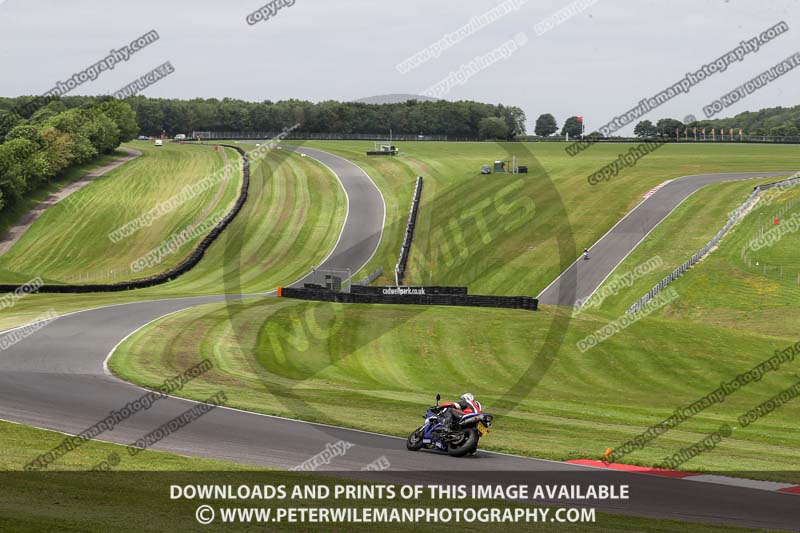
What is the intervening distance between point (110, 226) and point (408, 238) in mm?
32317

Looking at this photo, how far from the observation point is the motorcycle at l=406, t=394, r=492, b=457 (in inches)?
814

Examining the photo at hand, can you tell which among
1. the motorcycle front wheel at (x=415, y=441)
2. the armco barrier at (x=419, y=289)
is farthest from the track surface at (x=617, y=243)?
the motorcycle front wheel at (x=415, y=441)

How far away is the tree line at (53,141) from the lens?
311 ft

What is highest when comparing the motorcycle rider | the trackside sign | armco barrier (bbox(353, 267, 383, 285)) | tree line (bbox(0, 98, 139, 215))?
tree line (bbox(0, 98, 139, 215))

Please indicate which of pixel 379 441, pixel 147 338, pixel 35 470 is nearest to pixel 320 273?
pixel 147 338

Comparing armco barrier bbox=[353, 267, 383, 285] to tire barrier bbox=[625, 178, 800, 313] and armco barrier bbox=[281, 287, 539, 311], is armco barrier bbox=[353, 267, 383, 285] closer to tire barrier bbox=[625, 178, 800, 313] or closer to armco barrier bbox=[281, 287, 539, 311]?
armco barrier bbox=[281, 287, 539, 311]

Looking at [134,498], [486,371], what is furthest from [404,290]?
[134,498]

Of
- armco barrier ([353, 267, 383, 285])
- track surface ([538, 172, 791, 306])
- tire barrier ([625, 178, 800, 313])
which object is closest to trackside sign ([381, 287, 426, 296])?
track surface ([538, 172, 791, 306])

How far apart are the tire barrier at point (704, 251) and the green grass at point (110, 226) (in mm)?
39165

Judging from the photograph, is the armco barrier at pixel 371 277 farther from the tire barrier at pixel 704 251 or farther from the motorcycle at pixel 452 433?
the motorcycle at pixel 452 433

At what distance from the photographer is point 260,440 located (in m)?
21.6

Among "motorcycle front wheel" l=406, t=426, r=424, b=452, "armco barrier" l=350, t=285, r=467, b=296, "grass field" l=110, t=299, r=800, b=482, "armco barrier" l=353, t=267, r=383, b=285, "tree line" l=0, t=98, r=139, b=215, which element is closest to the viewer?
"motorcycle front wheel" l=406, t=426, r=424, b=452

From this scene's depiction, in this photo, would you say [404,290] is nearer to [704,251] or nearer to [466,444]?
[704,251]

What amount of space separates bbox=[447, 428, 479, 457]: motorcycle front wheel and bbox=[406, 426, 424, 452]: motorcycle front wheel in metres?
0.80
